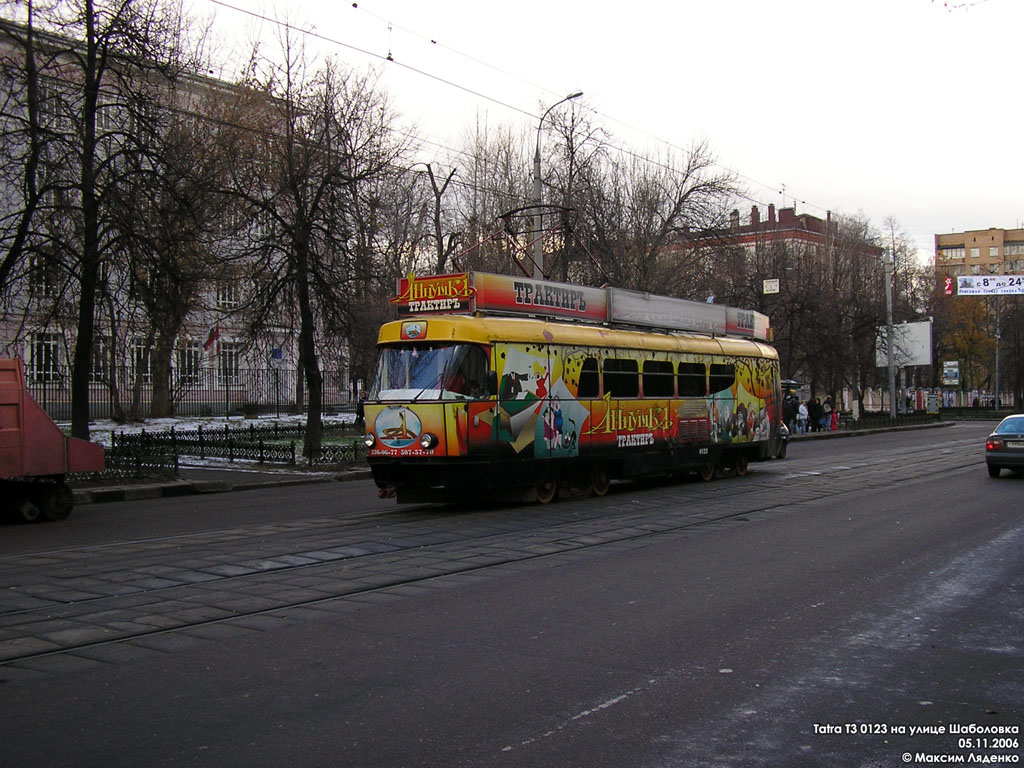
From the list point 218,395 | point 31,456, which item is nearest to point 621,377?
point 31,456

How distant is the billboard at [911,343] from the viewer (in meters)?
58.6

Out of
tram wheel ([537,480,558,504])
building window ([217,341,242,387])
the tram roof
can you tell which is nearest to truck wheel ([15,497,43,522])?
the tram roof

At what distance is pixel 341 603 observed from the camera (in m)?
8.34

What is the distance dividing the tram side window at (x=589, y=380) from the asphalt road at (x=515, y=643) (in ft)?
11.9

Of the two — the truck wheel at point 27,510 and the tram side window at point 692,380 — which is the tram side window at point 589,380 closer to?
the tram side window at point 692,380

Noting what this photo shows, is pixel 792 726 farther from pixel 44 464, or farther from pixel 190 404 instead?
pixel 190 404

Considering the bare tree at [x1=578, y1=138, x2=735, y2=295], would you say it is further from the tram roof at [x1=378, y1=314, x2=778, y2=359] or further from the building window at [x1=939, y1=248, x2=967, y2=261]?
the building window at [x1=939, y1=248, x2=967, y2=261]

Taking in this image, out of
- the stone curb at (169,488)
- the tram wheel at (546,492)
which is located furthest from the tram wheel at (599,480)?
the stone curb at (169,488)

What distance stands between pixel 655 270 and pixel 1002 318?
5680 cm

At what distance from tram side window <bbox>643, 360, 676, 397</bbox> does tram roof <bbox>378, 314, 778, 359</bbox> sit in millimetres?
318

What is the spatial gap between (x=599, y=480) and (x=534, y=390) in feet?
9.41

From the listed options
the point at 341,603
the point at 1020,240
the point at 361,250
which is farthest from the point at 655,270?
the point at 1020,240

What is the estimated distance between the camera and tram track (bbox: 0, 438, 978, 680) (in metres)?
7.66

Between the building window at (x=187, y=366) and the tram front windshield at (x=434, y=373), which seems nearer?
the tram front windshield at (x=434, y=373)
